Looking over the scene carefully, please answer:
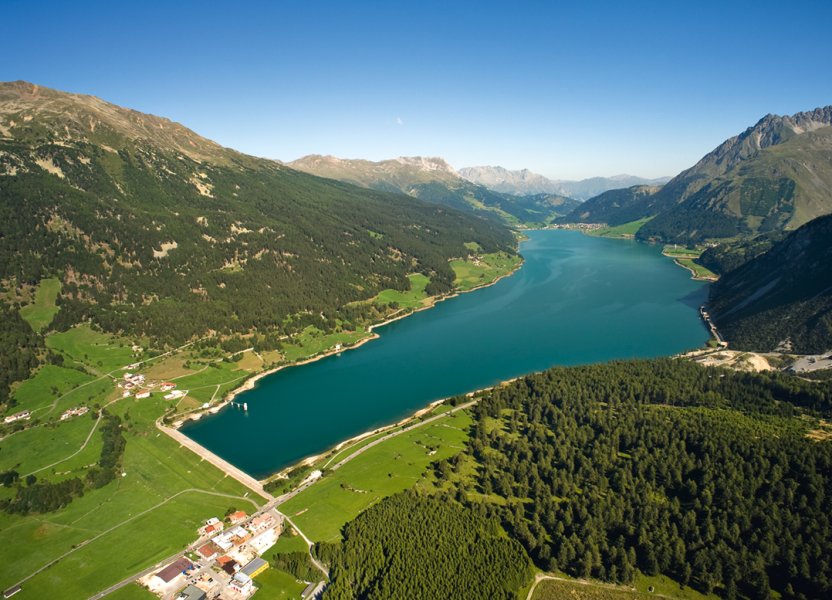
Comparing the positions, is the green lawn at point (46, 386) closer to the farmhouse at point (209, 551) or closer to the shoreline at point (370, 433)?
the shoreline at point (370, 433)

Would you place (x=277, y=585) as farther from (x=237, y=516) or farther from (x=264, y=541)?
(x=237, y=516)

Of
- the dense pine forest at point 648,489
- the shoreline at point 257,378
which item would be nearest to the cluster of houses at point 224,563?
the dense pine forest at point 648,489

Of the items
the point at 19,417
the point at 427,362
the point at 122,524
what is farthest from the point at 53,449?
the point at 427,362

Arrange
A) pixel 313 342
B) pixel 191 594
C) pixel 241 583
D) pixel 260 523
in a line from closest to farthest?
pixel 191 594 < pixel 241 583 < pixel 260 523 < pixel 313 342

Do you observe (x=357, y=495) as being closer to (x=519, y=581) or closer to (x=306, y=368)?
(x=519, y=581)

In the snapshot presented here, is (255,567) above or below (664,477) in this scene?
above

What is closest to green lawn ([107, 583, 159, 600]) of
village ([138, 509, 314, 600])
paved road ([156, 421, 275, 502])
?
village ([138, 509, 314, 600])
